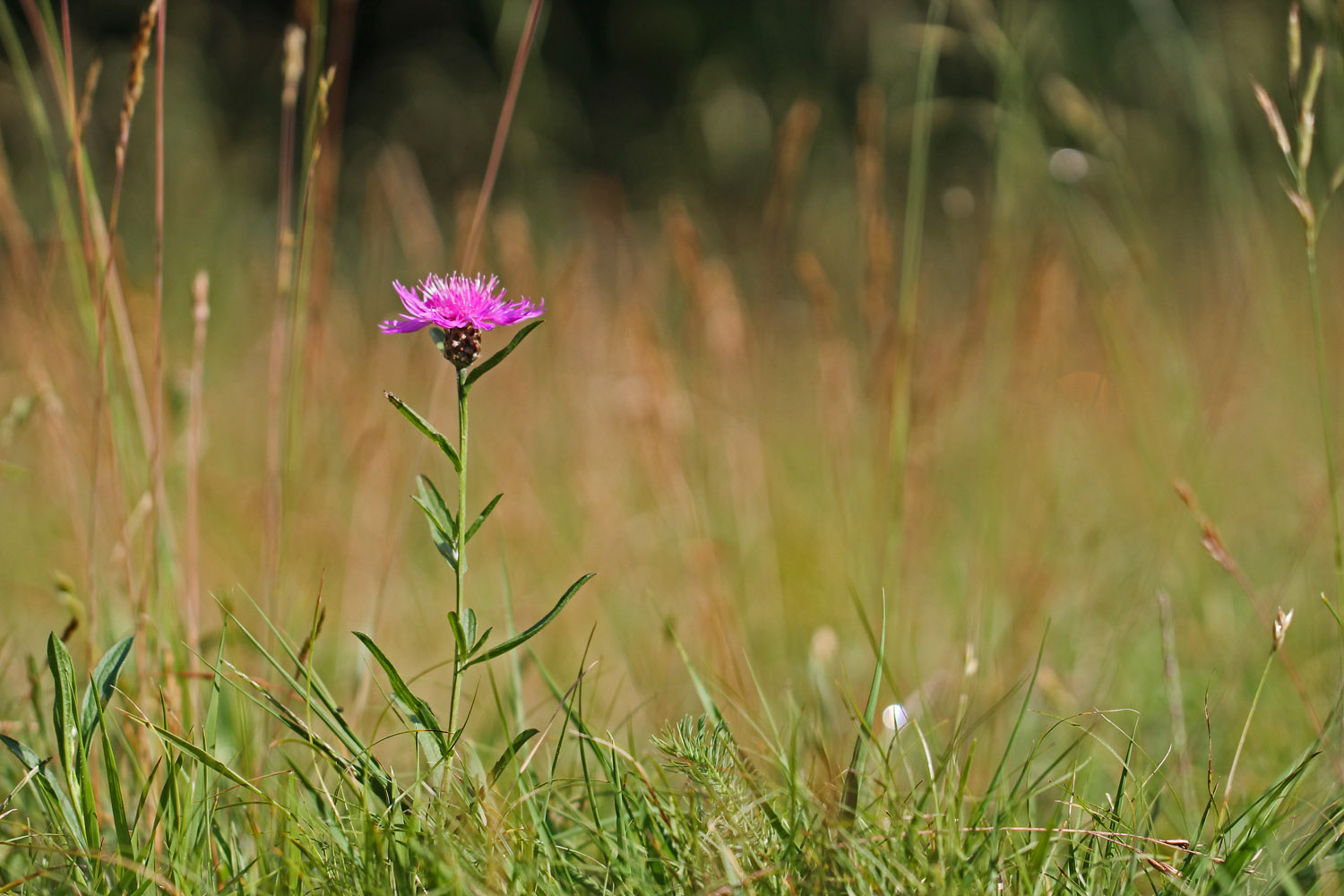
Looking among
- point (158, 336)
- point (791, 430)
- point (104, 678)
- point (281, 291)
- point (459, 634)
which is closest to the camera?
point (459, 634)

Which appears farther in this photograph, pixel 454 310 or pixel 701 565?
pixel 701 565

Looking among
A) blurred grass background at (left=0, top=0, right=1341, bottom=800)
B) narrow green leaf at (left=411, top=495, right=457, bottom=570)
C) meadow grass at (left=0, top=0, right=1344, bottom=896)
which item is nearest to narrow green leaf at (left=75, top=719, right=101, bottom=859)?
meadow grass at (left=0, top=0, right=1344, bottom=896)

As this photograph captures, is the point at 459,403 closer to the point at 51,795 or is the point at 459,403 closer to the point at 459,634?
the point at 459,634

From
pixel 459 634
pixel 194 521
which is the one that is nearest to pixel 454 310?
pixel 459 634

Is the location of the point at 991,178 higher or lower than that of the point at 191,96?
lower

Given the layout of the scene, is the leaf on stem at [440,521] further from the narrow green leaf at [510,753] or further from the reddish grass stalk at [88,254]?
the reddish grass stalk at [88,254]

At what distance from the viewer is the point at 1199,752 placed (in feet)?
3.39

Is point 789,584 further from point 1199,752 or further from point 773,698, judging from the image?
point 1199,752

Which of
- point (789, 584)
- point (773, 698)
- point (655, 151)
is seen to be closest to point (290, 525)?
point (773, 698)

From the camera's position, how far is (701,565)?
4.15 feet

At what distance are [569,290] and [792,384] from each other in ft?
4.15

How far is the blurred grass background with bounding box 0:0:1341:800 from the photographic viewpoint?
117cm

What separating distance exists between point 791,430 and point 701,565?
1303mm

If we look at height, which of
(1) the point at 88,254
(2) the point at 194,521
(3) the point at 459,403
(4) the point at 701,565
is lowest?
(4) the point at 701,565
